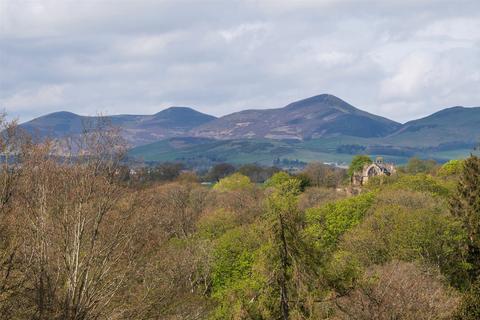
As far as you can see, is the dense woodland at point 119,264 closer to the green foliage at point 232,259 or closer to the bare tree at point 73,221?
the bare tree at point 73,221

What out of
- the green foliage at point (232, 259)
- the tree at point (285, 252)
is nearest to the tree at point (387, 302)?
the tree at point (285, 252)

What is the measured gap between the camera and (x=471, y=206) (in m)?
54.6

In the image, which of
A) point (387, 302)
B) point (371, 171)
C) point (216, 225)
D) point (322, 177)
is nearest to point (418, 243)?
point (387, 302)

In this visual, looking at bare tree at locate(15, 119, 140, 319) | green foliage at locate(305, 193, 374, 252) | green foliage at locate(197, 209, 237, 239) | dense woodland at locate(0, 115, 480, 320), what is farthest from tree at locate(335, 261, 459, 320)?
green foliage at locate(197, 209, 237, 239)

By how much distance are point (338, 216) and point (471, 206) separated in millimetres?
12284

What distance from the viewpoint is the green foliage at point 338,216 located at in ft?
189

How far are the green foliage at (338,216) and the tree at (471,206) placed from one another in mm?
8857

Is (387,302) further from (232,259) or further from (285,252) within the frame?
(232,259)

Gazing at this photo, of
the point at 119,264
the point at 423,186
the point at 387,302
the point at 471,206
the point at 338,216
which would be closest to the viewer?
the point at 387,302

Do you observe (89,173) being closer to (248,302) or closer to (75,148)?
(75,148)

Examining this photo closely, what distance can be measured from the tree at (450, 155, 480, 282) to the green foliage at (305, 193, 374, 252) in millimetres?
8857

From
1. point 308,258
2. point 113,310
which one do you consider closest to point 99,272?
point 113,310

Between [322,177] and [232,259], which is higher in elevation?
[232,259]

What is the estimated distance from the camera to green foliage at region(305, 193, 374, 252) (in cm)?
5753
